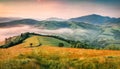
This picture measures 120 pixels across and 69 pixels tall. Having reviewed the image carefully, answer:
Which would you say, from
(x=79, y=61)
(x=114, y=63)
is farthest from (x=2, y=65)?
(x=114, y=63)

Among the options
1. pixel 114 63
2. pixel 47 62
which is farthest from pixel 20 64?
pixel 114 63

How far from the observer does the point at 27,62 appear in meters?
172

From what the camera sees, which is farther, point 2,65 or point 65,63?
point 65,63

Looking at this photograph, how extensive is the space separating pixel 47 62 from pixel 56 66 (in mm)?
8111

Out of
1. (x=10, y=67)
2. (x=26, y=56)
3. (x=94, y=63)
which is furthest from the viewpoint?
(x=26, y=56)

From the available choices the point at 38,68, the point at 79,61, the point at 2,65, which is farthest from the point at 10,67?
the point at 79,61

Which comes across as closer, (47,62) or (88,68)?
→ (88,68)

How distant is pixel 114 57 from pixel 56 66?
3800 centimetres

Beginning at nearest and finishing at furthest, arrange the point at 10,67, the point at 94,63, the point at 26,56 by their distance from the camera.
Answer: the point at 10,67, the point at 94,63, the point at 26,56

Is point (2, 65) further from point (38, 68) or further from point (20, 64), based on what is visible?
point (38, 68)

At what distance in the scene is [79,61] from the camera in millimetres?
182250

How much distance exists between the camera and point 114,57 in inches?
7190

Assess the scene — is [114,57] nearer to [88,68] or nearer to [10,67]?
[88,68]

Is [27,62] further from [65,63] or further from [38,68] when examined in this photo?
[65,63]
